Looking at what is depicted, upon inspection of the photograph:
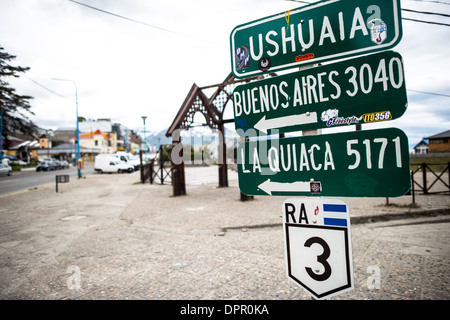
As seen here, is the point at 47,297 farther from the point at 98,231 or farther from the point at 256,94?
the point at 256,94

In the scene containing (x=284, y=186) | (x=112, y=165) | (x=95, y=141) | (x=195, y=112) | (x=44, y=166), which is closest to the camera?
(x=284, y=186)

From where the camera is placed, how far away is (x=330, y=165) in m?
1.36

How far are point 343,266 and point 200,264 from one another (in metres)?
2.96

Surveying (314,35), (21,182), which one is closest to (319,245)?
(314,35)

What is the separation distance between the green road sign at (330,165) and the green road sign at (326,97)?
10 cm

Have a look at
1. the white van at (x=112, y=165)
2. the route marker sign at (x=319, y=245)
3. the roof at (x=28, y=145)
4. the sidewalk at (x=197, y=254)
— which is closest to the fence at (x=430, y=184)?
the sidewalk at (x=197, y=254)

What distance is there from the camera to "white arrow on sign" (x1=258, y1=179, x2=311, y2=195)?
1.43m

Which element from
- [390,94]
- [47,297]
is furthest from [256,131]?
[47,297]

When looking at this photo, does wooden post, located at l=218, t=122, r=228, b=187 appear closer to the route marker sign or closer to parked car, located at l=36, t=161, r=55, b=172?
the route marker sign

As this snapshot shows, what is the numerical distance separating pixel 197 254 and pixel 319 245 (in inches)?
131

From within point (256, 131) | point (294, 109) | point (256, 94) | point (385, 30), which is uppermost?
point (385, 30)

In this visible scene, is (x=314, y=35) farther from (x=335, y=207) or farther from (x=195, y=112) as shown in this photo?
(x=195, y=112)

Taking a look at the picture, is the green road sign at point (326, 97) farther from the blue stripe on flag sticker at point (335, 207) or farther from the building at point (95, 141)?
the building at point (95, 141)

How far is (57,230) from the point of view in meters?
6.14
